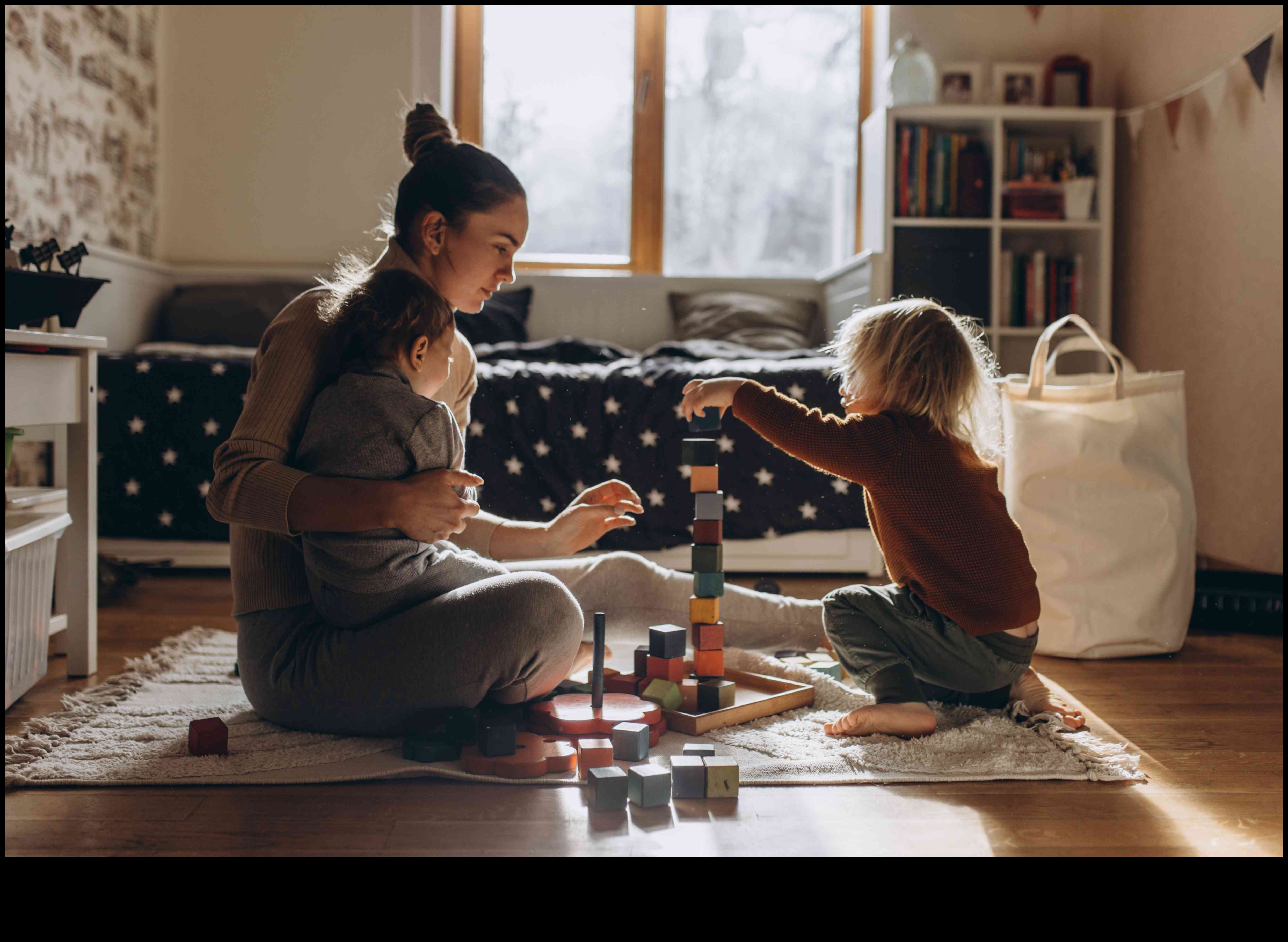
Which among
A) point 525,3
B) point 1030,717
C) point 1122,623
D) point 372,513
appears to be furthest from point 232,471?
point 525,3

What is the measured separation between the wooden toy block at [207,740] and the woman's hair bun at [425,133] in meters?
0.74

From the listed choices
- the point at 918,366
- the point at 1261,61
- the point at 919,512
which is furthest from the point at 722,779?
the point at 1261,61

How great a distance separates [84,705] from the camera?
139cm

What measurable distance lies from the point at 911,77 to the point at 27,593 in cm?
279

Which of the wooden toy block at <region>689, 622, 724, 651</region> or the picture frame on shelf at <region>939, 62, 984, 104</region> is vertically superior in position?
the picture frame on shelf at <region>939, 62, 984, 104</region>

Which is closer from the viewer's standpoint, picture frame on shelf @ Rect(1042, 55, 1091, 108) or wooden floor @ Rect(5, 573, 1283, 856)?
wooden floor @ Rect(5, 573, 1283, 856)

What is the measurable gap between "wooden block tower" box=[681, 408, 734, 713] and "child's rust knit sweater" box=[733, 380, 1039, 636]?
71 mm

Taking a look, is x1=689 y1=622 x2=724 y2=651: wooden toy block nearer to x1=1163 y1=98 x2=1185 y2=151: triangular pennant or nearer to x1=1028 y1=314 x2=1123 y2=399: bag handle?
x1=1028 y1=314 x2=1123 y2=399: bag handle

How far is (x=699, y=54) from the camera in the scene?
3562 mm

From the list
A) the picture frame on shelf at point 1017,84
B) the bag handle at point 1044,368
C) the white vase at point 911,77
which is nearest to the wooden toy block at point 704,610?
the bag handle at point 1044,368

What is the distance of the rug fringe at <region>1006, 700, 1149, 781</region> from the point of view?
3.79 feet

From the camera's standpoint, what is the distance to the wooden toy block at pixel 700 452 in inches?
51.4

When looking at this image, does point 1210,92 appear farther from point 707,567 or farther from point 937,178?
point 707,567

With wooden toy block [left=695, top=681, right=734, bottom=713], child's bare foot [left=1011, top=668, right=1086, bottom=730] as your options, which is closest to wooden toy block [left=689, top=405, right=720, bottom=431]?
wooden toy block [left=695, top=681, right=734, bottom=713]
